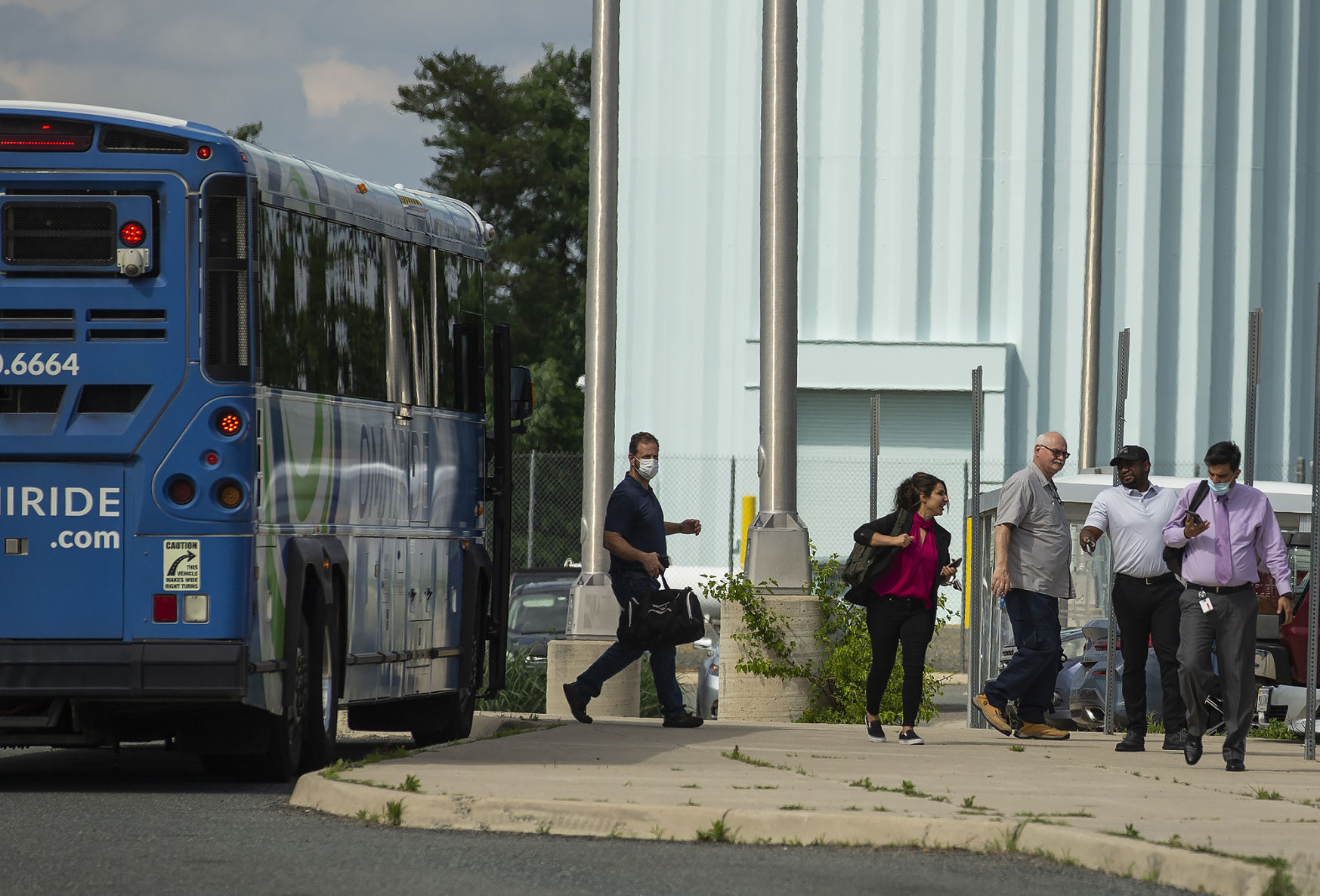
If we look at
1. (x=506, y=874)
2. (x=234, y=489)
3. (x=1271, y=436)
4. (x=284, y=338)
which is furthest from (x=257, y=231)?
(x=1271, y=436)

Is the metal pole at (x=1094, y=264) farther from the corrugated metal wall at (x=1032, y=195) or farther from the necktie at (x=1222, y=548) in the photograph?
the necktie at (x=1222, y=548)

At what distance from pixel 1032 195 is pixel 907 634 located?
67.5ft

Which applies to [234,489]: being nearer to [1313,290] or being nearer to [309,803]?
[309,803]

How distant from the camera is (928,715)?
17062 millimetres

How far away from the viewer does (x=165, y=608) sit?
33.8ft

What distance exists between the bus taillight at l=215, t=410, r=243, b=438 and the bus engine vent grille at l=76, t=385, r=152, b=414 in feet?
1.37

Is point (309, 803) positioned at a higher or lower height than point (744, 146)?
lower

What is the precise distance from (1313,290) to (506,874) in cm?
2817

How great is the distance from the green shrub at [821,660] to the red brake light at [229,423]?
6.91 m

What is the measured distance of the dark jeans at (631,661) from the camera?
47.2ft

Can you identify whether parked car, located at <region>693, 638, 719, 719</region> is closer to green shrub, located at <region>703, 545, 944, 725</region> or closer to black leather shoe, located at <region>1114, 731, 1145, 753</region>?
green shrub, located at <region>703, 545, 944, 725</region>

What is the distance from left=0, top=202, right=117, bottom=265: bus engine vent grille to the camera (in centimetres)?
1052

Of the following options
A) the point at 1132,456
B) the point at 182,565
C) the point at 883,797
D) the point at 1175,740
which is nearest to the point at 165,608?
the point at 182,565

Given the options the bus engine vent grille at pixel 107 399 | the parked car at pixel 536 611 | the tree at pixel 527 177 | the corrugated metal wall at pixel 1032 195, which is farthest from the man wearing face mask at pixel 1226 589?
the tree at pixel 527 177
